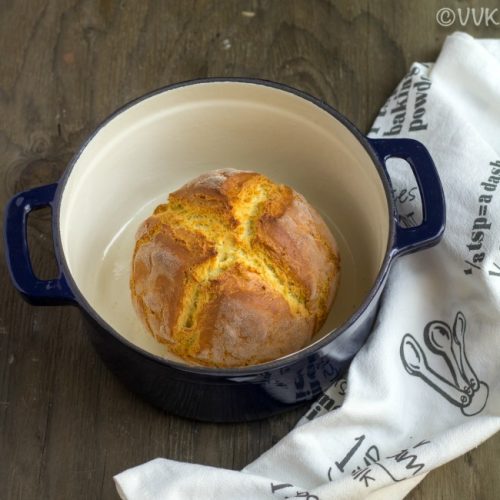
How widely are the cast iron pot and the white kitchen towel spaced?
55 mm

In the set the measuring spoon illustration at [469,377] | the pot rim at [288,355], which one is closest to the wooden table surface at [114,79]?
the measuring spoon illustration at [469,377]

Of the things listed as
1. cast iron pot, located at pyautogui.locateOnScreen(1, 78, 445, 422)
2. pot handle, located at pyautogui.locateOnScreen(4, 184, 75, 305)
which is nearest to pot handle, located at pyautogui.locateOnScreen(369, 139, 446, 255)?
cast iron pot, located at pyautogui.locateOnScreen(1, 78, 445, 422)

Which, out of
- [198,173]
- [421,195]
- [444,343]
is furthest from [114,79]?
[444,343]

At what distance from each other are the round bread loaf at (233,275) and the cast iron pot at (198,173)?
5 centimetres

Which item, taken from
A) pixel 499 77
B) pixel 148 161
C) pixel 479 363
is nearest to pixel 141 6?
pixel 148 161

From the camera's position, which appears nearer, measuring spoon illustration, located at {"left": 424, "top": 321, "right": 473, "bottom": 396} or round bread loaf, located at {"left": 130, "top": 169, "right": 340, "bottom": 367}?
round bread loaf, located at {"left": 130, "top": 169, "right": 340, "bottom": 367}

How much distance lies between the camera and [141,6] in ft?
5.29

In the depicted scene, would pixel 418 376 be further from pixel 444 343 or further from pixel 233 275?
pixel 233 275

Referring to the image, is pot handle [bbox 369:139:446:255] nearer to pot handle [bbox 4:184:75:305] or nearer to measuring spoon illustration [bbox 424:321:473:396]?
measuring spoon illustration [bbox 424:321:473:396]

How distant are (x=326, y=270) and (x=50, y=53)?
2.28 ft

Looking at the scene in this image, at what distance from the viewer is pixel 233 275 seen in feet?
3.75

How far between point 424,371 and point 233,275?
12.8 inches

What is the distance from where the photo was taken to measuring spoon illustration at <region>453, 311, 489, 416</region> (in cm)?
122

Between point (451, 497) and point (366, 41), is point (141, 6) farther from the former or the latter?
point (451, 497)
